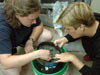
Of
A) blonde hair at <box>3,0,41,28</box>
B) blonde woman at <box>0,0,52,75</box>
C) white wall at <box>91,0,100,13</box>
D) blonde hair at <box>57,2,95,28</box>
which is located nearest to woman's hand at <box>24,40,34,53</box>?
blonde woman at <box>0,0,52,75</box>

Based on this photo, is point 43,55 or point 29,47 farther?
point 29,47

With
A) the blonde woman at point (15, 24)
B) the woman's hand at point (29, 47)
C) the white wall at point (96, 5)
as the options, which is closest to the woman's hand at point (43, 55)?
the blonde woman at point (15, 24)

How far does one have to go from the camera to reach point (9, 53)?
0.93 metres

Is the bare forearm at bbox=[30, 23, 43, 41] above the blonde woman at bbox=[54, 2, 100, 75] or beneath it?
beneath

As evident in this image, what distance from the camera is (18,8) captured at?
0.87 m

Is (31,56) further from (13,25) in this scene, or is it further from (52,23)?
(52,23)

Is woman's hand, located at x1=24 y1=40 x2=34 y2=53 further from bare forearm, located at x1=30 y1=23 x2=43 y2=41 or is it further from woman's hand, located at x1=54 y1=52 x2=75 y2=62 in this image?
woman's hand, located at x1=54 y1=52 x2=75 y2=62

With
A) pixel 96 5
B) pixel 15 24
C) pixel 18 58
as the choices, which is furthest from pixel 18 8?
pixel 96 5

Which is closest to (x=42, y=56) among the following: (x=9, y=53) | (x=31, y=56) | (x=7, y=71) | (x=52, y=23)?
(x=31, y=56)

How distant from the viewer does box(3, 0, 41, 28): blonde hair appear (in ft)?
2.81

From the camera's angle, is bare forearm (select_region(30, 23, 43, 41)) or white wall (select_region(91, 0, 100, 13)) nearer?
bare forearm (select_region(30, 23, 43, 41))

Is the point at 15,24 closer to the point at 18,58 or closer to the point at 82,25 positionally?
the point at 18,58

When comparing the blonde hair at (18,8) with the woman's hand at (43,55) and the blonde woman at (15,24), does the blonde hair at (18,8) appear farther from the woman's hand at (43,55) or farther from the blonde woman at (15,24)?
the woman's hand at (43,55)

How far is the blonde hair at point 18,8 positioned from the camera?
857 millimetres
